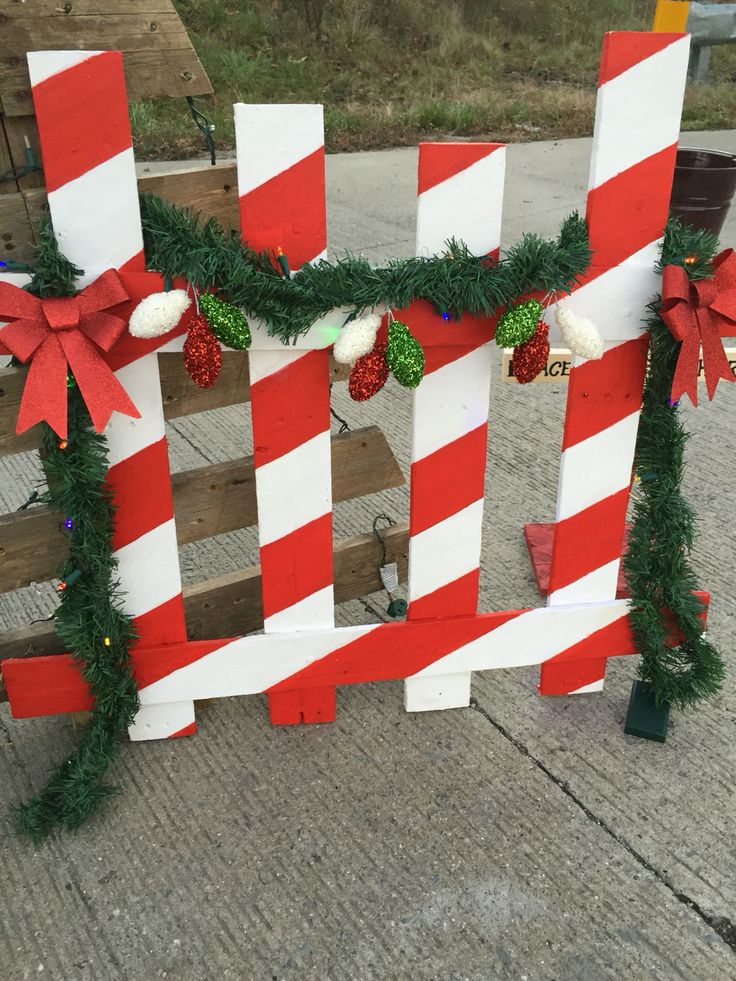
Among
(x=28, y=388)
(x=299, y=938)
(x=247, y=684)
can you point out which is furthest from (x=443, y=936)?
(x=28, y=388)

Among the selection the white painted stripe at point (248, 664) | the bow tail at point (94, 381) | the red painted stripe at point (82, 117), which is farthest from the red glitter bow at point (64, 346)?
the white painted stripe at point (248, 664)

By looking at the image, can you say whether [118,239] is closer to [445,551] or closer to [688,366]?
[445,551]

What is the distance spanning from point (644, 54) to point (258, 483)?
1.37 m

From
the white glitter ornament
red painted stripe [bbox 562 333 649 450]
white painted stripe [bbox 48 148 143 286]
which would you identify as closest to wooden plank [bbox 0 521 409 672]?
red painted stripe [bbox 562 333 649 450]

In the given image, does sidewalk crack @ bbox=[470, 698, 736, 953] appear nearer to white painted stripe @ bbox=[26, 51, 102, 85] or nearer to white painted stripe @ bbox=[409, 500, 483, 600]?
white painted stripe @ bbox=[409, 500, 483, 600]

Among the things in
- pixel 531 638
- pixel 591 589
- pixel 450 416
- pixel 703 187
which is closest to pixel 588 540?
pixel 591 589

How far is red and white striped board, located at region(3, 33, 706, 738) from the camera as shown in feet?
6.88

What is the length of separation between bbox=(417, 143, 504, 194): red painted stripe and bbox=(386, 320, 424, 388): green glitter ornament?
0.32 m

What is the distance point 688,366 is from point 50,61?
5.26 feet

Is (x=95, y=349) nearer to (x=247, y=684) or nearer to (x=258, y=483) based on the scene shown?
(x=258, y=483)

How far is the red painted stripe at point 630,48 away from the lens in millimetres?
2076

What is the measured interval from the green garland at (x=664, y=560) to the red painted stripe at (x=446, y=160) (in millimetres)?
610

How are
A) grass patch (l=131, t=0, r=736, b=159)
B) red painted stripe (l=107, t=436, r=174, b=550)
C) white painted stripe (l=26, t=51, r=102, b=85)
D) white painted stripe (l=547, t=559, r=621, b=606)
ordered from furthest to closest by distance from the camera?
grass patch (l=131, t=0, r=736, b=159) < white painted stripe (l=547, t=559, r=621, b=606) < red painted stripe (l=107, t=436, r=174, b=550) < white painted stripe (l=26, t=51, r=102, b=85)

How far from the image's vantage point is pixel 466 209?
2.17m
